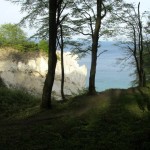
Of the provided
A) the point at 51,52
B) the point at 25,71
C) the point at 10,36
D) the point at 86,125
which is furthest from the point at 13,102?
the point at 10,36

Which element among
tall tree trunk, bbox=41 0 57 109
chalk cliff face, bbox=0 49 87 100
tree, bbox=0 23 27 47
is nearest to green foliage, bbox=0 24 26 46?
tree, bbox=0 23 27 47

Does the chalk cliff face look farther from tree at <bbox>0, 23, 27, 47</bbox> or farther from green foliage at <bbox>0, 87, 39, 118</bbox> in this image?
green foliage at <bbox>0, 87, 39, 118</bbox>

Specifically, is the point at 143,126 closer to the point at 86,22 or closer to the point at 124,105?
the point at 124,105

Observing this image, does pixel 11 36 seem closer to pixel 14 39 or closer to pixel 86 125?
pixel 14 39

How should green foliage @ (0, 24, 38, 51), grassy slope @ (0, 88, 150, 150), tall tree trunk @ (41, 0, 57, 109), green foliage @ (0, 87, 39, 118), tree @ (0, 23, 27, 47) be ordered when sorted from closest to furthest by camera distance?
1. grassy slope @ (0, 88, 150, 150)
2. tall tree trunk @ (41, 0, 57, 109)
3. green foliage @ (0, 87, 39, 118)
4. green foliage @ (0, 24, 38, 51)
5. tree @ (0, 23, 27, 47)

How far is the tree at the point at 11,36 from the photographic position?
144 ft

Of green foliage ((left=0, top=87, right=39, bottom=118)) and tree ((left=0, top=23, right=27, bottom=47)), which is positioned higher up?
tree ((left=0, top=23, right=27, bottom=47))

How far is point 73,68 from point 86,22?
104ft

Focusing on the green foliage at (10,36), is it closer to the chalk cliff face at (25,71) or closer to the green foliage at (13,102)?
the chalk cliff face at (25,71)

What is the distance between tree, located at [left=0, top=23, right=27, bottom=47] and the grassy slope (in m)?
27.5

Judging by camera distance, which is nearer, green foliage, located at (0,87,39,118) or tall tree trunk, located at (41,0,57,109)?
tall tree trunk, located at (41,0,57,109)

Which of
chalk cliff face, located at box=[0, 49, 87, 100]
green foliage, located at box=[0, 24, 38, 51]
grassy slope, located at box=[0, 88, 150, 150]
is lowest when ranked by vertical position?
grassy slope, located at box=[0, 88, 150, 150]

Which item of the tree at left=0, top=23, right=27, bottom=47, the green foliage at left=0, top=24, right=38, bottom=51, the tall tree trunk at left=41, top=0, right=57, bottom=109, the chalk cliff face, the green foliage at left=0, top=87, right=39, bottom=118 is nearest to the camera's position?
the tall tree trunk at left=41, top=0, right=57, bottom=109

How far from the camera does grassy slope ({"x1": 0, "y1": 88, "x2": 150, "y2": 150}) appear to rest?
941 cm
